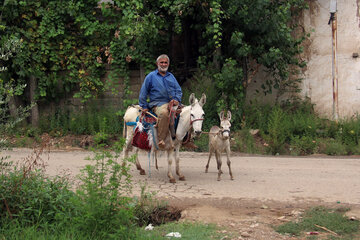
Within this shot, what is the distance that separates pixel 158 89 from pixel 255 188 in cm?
267

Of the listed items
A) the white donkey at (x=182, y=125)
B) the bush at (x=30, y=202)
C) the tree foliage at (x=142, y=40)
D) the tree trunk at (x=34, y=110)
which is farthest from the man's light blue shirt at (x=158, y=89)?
the tree trunk at (x=34, y=110)

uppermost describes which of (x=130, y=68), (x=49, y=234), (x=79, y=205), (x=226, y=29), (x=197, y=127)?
(x=226, y=29)

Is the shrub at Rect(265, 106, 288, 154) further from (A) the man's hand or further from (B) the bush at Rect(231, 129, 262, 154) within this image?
(A) the man's hand

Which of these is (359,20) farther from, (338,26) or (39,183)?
(39,183)

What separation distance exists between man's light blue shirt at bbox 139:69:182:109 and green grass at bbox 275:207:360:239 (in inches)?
144

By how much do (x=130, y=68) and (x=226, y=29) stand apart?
3547 millimetres

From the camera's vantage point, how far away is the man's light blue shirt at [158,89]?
862 centimetres

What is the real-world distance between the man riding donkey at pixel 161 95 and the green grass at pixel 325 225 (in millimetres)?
3275

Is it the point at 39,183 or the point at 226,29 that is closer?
the point at 39,183

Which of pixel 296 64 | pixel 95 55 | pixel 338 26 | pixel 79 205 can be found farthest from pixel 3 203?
pixel 338 26

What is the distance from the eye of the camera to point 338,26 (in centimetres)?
1492

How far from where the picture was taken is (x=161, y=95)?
28.4 feet

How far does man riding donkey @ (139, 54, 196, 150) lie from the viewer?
27.7 feet

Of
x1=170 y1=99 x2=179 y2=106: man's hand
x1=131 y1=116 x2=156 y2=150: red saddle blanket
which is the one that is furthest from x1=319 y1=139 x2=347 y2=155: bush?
x1=131 y1=116 x2=156 y2=150: red saddle blanket
